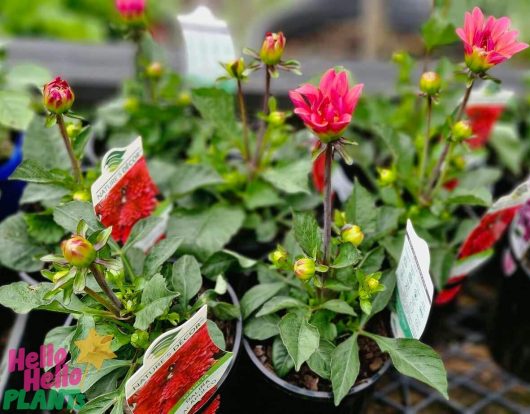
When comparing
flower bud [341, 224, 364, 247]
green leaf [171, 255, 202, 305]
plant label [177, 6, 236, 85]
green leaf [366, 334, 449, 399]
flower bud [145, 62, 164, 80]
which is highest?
plant label [177, 6, 236, 85]

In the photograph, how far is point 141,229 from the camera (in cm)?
82

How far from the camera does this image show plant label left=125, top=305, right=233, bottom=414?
66 centimetres

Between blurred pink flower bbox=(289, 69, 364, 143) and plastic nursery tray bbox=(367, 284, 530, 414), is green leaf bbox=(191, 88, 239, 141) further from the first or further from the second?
plastic nursery tray bbox=(367, 284, 530, 414)

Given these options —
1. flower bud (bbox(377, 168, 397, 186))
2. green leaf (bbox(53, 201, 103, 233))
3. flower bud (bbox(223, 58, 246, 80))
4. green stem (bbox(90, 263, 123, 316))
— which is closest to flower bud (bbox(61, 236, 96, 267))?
green stem (bbox(90, 263, 123, 316))

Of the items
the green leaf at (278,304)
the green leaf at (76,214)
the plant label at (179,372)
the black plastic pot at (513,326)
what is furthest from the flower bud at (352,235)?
the black plastic pot at (513,326)

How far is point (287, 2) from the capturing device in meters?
2.80

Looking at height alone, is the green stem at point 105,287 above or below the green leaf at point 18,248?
above

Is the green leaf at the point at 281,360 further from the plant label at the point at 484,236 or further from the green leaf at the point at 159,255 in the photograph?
the plant label at the point at 484,236

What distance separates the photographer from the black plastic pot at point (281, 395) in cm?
79

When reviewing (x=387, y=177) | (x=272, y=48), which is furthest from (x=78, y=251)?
(x=387, y=177)

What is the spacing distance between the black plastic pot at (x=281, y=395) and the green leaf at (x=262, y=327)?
18 millimetres

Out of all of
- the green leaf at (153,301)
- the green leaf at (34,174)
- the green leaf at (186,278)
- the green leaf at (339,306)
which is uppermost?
the green leaf at (34,174)

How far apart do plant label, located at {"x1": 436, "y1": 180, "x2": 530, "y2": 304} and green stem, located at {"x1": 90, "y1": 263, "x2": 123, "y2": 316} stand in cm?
52

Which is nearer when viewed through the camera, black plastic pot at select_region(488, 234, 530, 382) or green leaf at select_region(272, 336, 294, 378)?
green leaf at select_region(272, 336, 294, 378)
